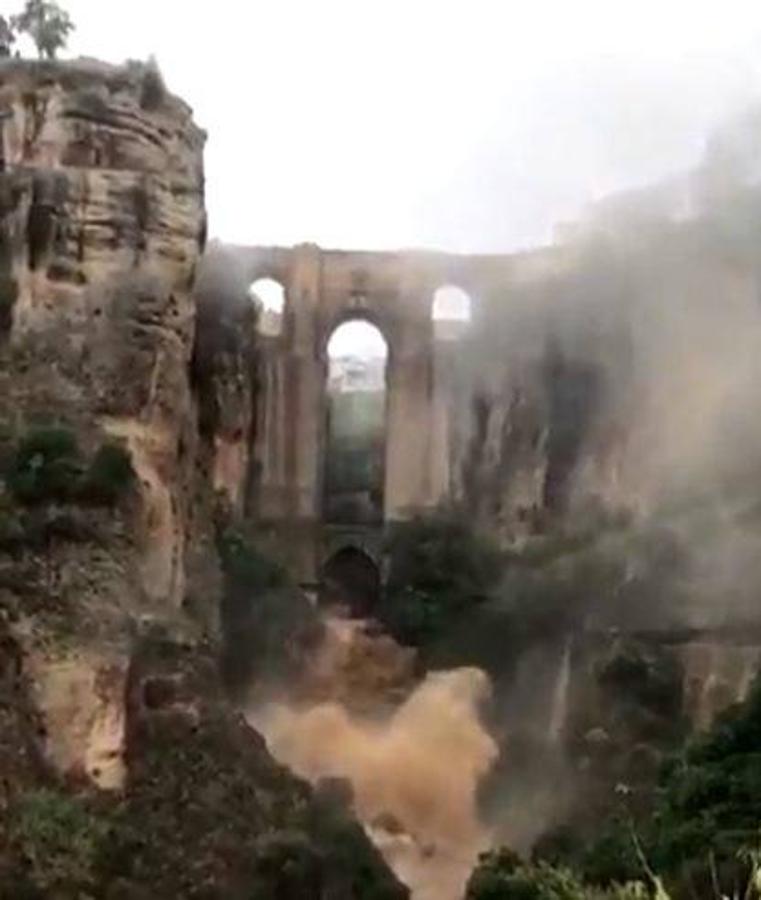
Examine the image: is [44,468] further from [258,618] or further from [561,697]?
[561,697]

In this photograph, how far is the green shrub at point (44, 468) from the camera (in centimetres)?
2755

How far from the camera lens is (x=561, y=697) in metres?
42.6

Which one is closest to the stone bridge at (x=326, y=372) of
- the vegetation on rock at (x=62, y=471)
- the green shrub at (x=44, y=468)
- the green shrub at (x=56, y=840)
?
the vegetation on rock at (x=62, y=471)

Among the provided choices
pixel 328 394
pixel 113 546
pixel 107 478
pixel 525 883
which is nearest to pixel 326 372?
pixel 328 394

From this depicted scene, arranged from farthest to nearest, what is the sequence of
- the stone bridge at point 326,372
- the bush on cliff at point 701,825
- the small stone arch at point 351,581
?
the stone bridge at point 326,372 < the small stone arch at point 351,581 < the bush on cliff at point 701,825

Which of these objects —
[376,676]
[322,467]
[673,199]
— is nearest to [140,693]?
[376,676]

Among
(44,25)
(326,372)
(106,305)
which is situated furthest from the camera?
(326,372)

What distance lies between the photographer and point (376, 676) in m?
46.5

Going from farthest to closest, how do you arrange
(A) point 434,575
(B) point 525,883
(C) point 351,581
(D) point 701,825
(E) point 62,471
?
(C) point 351,581
(A) point 434,575
(E) point 62,471
(D) point 701,825
(B) point 525,883

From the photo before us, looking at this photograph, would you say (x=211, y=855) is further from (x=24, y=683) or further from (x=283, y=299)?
(x=283, y=299)

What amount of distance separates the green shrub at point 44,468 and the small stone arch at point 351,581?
23.3 m

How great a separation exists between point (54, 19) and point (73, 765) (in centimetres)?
1691

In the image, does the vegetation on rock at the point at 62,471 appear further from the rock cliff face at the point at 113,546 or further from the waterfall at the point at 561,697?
the waterfall at the point at 561,697

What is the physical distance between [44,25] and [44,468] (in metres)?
14.0
